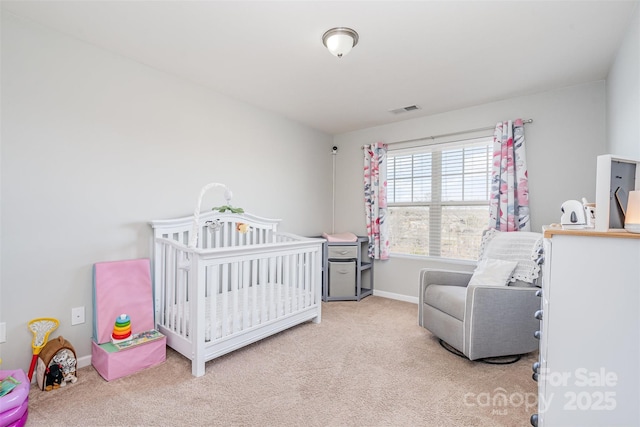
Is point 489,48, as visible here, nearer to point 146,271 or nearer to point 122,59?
point 122,59

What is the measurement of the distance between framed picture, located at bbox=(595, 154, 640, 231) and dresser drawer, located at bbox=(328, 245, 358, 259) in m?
2.57

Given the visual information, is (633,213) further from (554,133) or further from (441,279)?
(554,133)

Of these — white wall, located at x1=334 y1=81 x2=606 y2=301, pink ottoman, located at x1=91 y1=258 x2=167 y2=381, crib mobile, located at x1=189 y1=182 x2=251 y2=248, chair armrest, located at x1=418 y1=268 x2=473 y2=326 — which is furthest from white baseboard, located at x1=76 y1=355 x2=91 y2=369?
white wall, located at x1=334 y1=81 x2=606 y2=301

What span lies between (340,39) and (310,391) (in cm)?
218

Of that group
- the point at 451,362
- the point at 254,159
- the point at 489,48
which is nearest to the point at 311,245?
the point at 254,159

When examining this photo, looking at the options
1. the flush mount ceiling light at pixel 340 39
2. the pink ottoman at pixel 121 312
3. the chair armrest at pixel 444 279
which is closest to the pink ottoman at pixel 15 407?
the pink ottoman at pixel 121 312

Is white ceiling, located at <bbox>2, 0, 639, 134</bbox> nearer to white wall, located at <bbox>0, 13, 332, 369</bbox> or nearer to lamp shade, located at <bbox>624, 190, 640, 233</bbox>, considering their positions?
white wall, located at <bbox>0, 13, 332, 369</bbox>

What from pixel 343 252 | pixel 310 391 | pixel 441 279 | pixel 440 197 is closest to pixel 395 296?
pixel 343 252

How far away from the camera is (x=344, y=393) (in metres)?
1.74

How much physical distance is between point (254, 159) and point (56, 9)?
71.2 inches

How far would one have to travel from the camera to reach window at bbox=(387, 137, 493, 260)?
125 inches

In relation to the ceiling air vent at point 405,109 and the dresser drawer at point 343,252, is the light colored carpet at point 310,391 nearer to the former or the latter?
the dresser drawer at point 343,252

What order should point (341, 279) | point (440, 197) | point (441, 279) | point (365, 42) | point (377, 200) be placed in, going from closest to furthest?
point (365, 42) → point (441, 279) → point (440, 197) → point (341, 279) → point (377, 200)

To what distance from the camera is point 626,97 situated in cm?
186
